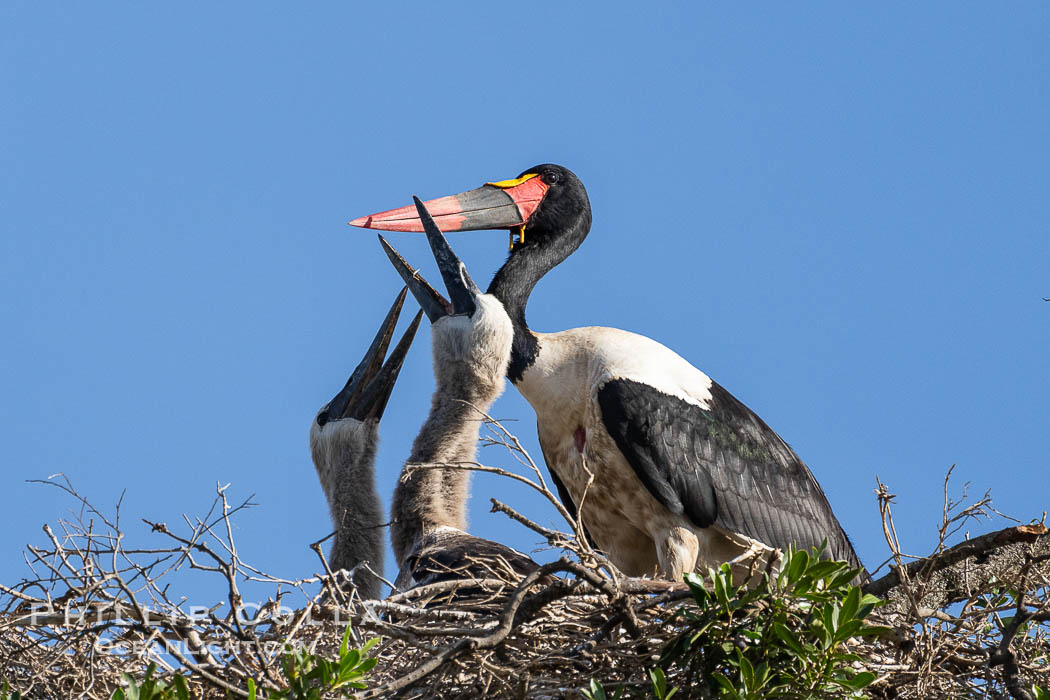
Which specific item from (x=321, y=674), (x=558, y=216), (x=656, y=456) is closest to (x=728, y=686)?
(x=321, y=674)

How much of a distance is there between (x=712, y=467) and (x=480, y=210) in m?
1.88

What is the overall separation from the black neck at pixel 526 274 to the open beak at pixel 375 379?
0.48 meters

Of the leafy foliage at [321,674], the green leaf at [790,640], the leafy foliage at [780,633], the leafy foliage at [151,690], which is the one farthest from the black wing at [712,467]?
the leafy foliage at [151,690]

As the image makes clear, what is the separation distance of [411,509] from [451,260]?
4.16 ft

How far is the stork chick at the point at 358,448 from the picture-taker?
656 cm

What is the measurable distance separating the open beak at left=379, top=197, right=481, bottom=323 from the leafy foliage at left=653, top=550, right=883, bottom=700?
109 inches

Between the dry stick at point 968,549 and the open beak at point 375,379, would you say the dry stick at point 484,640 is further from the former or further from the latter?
the open beak at point 375,379

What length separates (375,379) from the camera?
7.06 m

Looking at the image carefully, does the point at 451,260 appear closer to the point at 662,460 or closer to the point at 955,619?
the point at 662,460

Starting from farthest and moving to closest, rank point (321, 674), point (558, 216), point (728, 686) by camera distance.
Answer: point (558, 216), point (728, 686), point (321, 674)

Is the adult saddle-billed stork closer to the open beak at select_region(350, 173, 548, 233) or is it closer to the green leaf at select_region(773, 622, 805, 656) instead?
the open beak at select_region(350, 173, 548, 233)

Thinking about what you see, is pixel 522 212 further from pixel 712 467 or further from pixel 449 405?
pixel 712 467

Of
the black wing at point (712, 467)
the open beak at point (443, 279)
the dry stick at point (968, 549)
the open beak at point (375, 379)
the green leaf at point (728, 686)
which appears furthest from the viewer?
the open beak at point (375, 379)

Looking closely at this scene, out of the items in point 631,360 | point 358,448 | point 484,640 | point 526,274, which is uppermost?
point 526,274
